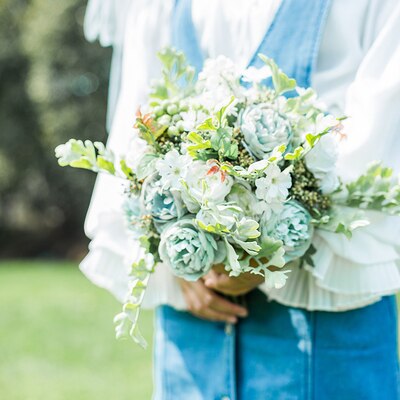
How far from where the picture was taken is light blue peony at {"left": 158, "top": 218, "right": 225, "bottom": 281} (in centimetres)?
165

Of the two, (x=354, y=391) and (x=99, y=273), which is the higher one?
(x=99, y=273)

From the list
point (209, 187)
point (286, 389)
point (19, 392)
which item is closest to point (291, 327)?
point (286, 389)

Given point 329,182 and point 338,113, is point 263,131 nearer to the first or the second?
point 329,182

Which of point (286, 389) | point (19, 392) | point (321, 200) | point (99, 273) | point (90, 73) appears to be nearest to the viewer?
point (321, 200)

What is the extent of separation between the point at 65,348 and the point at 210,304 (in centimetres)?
405

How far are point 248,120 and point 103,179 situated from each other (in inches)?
26.5

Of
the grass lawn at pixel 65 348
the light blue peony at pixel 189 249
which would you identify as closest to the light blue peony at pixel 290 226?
the light blue peony at pixel 189 249

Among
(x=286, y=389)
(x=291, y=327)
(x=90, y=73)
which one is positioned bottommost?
(x=90, y=73)

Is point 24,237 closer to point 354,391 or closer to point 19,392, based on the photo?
point 19,392

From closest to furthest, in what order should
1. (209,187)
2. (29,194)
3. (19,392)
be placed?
1. (209,187)
2. (19,392)
3. (29,194)

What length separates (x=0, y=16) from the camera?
1268 cm

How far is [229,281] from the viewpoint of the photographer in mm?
1855

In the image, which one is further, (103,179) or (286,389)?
(103,179)

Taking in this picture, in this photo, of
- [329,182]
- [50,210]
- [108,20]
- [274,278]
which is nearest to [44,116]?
[50,210]
